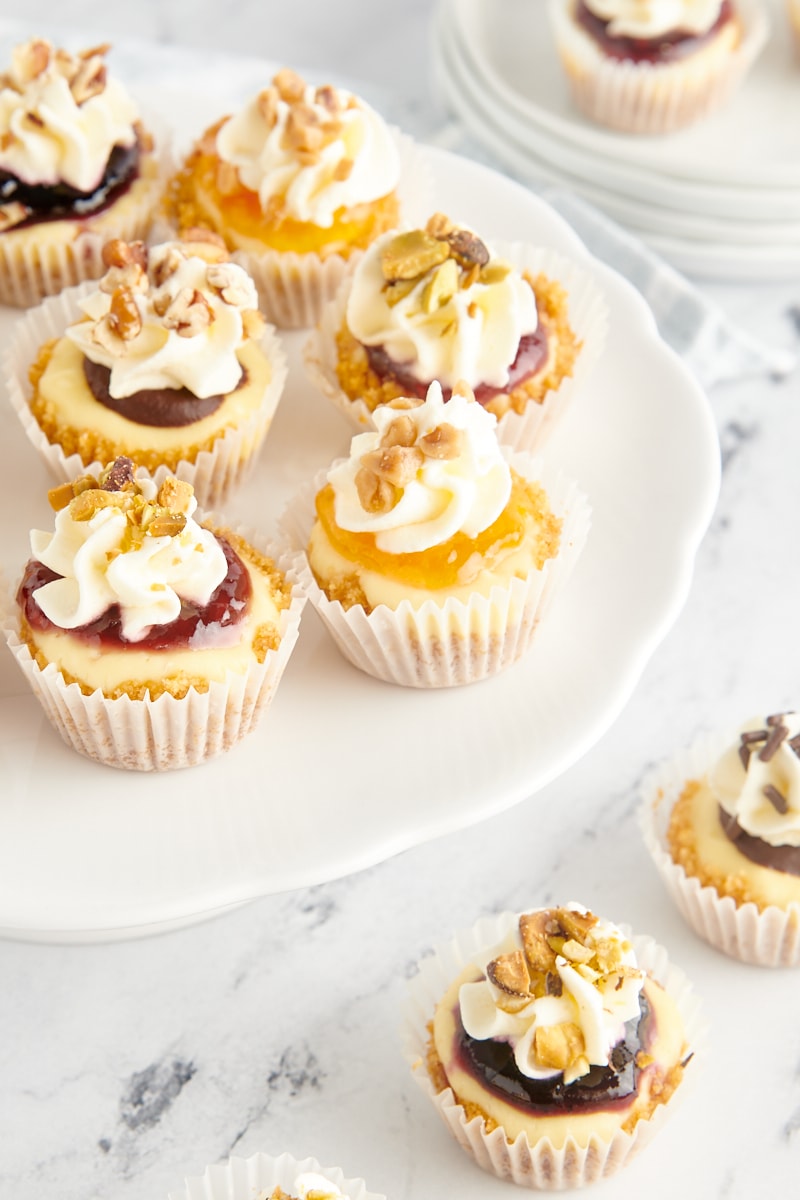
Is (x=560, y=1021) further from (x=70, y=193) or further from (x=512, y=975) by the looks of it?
(x=70, y=193)

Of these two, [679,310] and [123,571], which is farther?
[679,310]

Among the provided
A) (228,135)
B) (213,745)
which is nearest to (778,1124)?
(213,745)

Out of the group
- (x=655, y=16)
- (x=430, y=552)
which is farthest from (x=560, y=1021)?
(x=655, y=16)

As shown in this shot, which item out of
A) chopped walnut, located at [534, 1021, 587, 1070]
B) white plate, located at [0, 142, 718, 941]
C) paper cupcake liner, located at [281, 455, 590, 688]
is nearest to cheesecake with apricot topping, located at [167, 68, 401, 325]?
white plate, located at [0, 142, 718, 941]

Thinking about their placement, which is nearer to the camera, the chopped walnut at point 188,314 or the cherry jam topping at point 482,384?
the chopped walnut at point 188,314

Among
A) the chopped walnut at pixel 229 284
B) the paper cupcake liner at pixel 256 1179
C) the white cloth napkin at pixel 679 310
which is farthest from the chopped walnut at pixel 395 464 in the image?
the white cloth napkin at pixel 679 310

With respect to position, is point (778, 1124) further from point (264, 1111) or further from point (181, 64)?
point (181, 64)

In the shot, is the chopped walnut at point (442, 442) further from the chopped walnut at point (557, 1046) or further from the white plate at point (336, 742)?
the chopped walnut at point (557, 1046)
